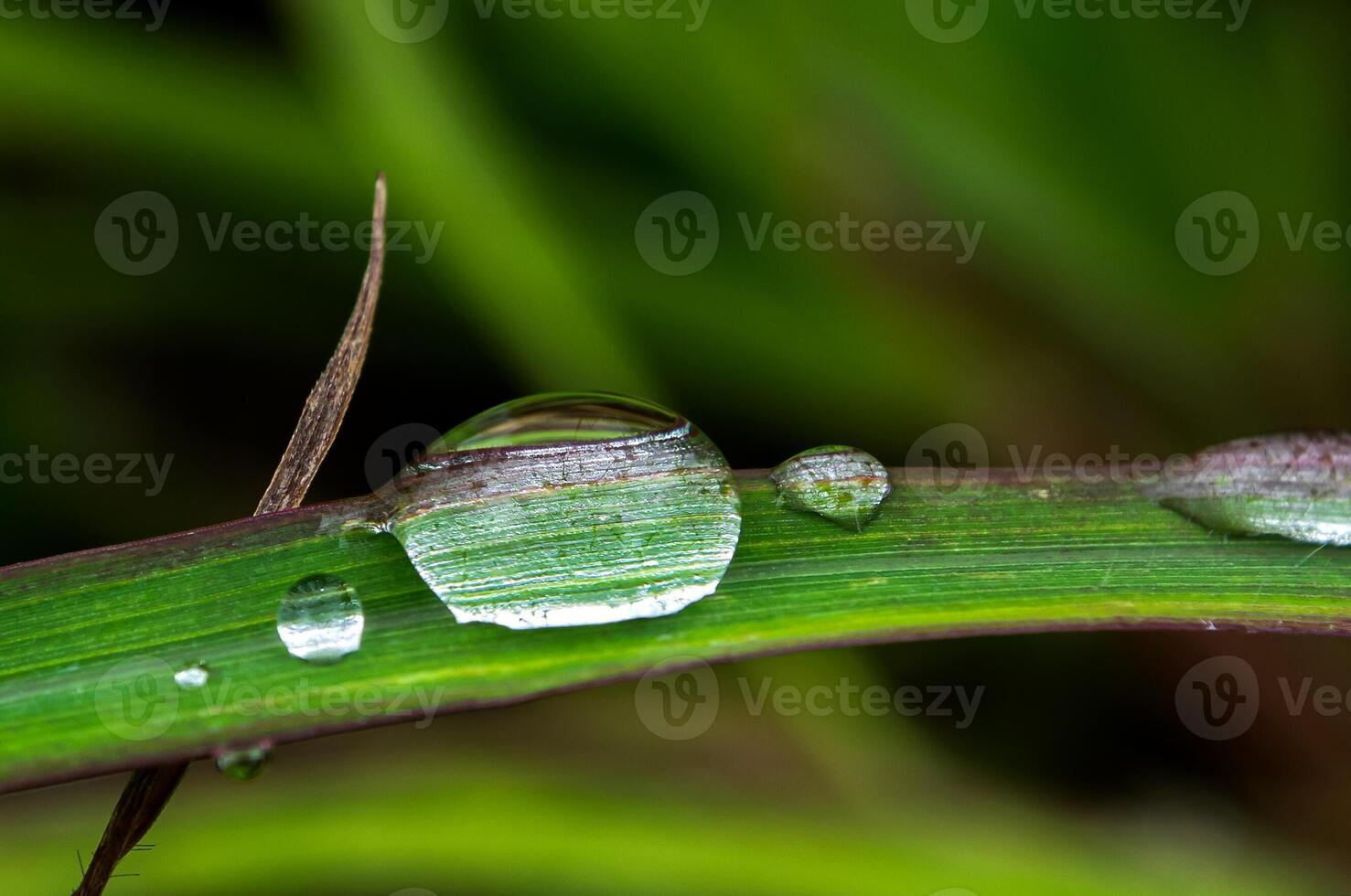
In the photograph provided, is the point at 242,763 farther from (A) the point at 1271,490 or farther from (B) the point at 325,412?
(A) the point at 1271,490

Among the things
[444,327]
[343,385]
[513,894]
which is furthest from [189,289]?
[513,894]

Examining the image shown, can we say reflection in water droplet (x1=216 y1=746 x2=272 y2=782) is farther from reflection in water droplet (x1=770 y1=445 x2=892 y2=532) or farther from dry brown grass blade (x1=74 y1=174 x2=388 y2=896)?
reflection in water droplet (x1=770 y1=445 x2=892 y2=532)

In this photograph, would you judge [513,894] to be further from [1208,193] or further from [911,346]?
[1208,193]

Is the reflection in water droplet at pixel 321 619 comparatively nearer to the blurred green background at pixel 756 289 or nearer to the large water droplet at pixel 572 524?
the large water droplet at pixel 572 524

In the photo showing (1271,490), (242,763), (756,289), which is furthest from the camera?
(756,289)

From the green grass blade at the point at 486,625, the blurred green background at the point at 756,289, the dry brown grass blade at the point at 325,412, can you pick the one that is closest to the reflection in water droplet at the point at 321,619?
the green grass blade at the point at 486,625

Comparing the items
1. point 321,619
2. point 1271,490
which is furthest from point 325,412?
point 1271,490
